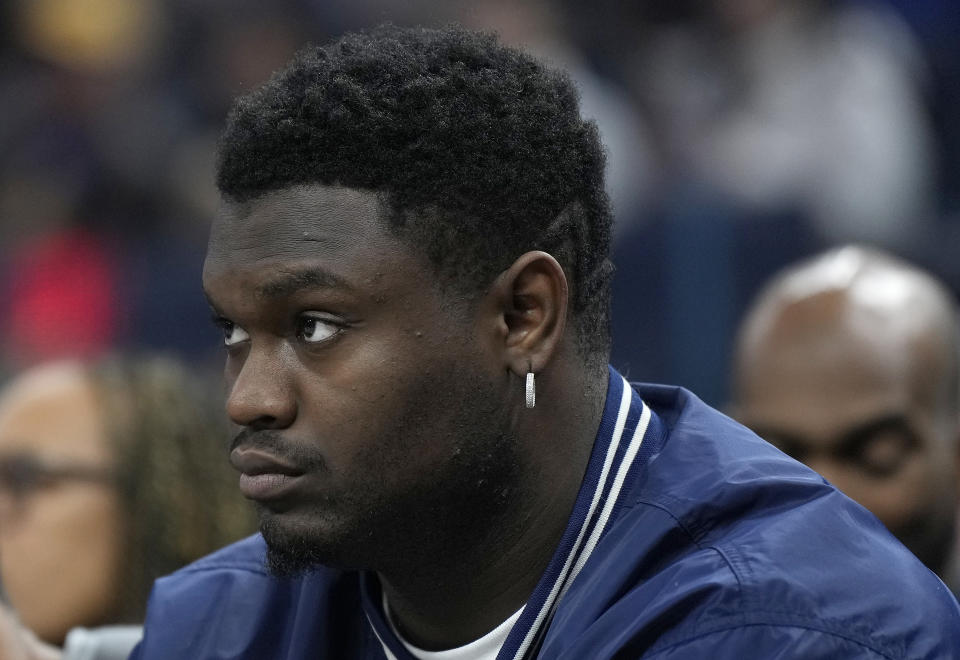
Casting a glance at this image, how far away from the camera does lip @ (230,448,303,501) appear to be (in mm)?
2455

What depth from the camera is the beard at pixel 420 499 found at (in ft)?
8.12

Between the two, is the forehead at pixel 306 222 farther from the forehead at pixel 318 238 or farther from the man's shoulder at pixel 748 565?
the man's shoulder at pixel 748 565

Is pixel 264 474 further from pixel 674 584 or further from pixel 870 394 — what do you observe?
pixel 870 394

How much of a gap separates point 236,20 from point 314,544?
723 cm

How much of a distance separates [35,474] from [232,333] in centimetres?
159

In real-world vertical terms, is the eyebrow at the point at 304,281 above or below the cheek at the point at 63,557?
above

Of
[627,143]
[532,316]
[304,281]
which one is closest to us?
[304,281]

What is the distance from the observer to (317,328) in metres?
2.46

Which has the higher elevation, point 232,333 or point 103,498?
point 232,333

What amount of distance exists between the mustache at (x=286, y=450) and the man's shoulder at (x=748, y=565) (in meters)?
0.45

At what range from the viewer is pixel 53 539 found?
392cm

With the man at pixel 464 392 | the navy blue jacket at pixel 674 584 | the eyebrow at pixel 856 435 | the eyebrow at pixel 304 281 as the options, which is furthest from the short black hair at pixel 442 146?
the eyebrow at pixel 856 435

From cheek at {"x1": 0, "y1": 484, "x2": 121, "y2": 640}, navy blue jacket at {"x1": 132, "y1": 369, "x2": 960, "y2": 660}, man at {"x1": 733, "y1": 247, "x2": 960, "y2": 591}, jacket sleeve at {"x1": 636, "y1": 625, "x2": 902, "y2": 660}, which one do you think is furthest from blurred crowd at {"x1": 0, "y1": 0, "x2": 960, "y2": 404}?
jacket sleeve at {"x1": 636, "y1": 625, "x2": 902, "y2": 660}

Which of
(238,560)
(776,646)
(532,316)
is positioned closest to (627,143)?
(238,560)
